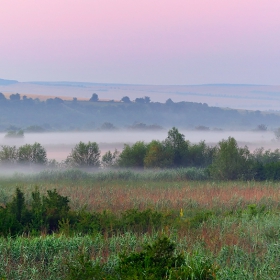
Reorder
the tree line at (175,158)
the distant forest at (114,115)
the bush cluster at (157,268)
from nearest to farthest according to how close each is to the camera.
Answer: the bush cluster at (157,268), the tree line at (175,158), the distant forest at (114,115)

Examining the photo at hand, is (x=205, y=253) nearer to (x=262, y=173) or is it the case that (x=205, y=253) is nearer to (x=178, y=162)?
(x=262, y=173)

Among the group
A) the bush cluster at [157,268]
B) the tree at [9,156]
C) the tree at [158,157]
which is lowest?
the tree at [9,156]

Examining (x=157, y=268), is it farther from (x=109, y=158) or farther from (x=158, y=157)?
(x=109, y=158)

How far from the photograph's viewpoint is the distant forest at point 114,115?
449 ft

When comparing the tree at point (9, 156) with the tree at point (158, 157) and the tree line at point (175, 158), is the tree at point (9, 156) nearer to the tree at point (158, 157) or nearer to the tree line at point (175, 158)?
the tree line at point (175, 158)

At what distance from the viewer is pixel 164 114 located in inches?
6314

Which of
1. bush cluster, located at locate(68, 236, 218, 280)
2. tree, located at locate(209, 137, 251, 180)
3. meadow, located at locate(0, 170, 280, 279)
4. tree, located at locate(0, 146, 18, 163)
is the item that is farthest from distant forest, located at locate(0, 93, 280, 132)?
bush cluster, located at locate(68, 236, 218, 280)

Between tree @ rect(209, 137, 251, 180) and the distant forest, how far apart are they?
315ft

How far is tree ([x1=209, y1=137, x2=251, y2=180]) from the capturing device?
28.8 metres

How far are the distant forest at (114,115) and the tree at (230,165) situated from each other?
315ft

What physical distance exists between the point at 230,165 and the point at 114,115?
117635mm

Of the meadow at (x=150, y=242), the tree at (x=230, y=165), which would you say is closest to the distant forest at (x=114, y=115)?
the tree at (x=230, y=165)

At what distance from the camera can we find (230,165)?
2883 cm

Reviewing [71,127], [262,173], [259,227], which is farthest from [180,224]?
[71,127]
